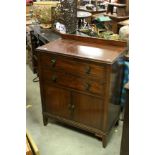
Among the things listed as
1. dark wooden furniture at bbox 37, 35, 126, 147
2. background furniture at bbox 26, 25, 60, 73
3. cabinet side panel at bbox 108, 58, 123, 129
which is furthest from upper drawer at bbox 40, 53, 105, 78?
background furniture at bbox 26, 25, 60, 73

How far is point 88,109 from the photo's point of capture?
180 cm

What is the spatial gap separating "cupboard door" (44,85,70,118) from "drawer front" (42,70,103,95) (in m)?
0.07

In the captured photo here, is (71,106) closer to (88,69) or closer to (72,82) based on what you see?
(72,82)

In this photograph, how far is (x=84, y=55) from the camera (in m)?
1.64

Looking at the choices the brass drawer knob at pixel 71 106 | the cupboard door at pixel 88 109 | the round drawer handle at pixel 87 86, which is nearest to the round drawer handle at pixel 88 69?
the round drawer handle at pixel 87 86

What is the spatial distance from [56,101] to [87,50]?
0.57 metres

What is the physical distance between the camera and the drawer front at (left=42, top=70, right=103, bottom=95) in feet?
5.47

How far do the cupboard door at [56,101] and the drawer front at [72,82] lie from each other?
0.07 m

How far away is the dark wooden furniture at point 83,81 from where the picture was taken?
64.1 inches
